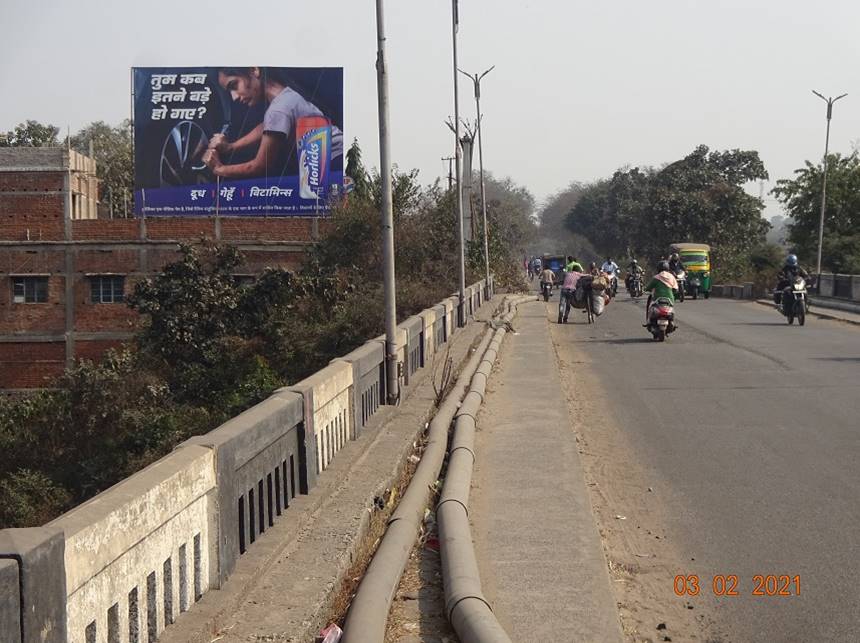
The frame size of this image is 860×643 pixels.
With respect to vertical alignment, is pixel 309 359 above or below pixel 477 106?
below

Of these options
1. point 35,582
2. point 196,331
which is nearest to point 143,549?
point 35,582

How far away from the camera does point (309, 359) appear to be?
2791 centimetres

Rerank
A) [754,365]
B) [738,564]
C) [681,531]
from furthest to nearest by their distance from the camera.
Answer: [754,365]
[681,531]
[738,564]

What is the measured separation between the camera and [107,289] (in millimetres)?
44438

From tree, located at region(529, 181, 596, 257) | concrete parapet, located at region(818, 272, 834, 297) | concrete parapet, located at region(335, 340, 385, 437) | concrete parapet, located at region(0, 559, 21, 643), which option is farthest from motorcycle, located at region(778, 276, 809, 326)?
tree, located at region(529, 181, 596, 257)

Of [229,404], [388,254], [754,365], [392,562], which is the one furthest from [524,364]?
[392,562]

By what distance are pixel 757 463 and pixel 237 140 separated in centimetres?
4049

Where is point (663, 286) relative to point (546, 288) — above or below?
above

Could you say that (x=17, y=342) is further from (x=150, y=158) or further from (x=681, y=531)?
(x=681, y=531)

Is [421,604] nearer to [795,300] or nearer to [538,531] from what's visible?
[538,531]

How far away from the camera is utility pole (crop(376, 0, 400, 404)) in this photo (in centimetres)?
1215

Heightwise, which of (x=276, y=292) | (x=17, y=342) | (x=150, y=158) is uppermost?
(x=150, y=158)

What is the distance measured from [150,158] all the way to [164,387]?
21.3 metres

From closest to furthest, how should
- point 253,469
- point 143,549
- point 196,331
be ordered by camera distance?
point 143,549
point 253,469
point 196,331
